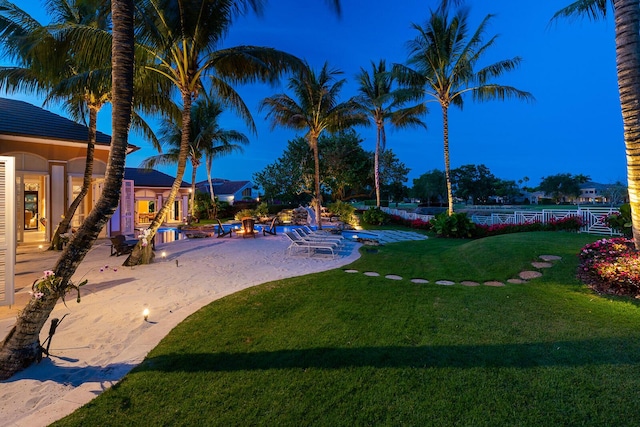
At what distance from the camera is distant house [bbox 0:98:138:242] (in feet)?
36.8

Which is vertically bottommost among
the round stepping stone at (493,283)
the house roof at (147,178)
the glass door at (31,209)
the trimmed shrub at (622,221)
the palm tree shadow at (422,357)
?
the palm tree shadow at (422,357)

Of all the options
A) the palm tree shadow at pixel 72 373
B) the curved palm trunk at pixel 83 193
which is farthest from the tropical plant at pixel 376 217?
the palm tree shadow at pixel 72 373

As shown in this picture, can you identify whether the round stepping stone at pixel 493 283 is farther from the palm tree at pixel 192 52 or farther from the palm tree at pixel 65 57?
the palm tree at pixel 65 57

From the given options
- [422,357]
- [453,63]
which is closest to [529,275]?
[422,357]

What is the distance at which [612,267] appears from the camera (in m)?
5.58

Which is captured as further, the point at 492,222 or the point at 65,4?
the point at 492,222

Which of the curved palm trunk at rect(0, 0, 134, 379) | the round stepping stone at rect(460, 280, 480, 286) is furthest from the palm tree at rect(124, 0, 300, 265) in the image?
the round stepping stone at rect(460, 280, 480, 286)

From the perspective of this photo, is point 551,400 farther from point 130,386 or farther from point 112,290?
point 112,290

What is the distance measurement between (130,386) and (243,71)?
9.29m

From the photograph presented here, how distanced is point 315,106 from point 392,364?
48.0 ft

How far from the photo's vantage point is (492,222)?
15.5 meters

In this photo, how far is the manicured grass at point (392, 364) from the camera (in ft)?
7.95

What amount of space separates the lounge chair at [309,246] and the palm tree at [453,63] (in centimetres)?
681

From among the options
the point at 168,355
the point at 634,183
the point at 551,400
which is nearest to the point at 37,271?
the point at 168,355
